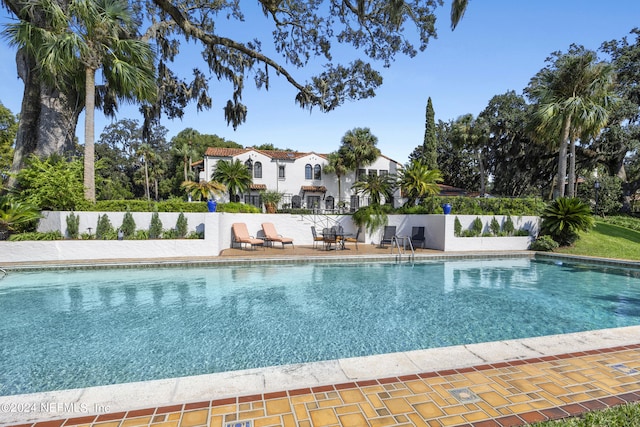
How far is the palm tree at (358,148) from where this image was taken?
27.5 meters

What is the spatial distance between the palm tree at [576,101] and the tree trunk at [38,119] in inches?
855

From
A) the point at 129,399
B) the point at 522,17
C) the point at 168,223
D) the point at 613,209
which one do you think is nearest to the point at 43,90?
the point at 168,223

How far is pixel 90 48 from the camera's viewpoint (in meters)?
10.8

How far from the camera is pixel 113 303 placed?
6098 mm

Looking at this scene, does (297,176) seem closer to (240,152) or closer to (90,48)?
(240,152)

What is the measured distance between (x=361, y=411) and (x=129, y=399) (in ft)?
5.88

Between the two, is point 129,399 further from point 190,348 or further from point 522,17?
point 522,17

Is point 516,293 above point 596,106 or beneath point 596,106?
beneath

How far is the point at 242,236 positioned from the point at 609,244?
1610 centimetres

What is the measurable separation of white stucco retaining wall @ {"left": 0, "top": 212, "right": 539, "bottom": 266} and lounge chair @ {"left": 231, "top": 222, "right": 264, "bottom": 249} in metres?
0.38

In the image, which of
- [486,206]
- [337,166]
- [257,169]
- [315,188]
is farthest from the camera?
[315,188]

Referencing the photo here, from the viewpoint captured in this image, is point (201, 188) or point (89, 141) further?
point (201, 188)

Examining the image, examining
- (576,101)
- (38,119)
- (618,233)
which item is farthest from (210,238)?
(618,233)

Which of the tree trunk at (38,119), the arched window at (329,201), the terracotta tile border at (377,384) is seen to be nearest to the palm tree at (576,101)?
→ the terracotta tile border at (377,384)
